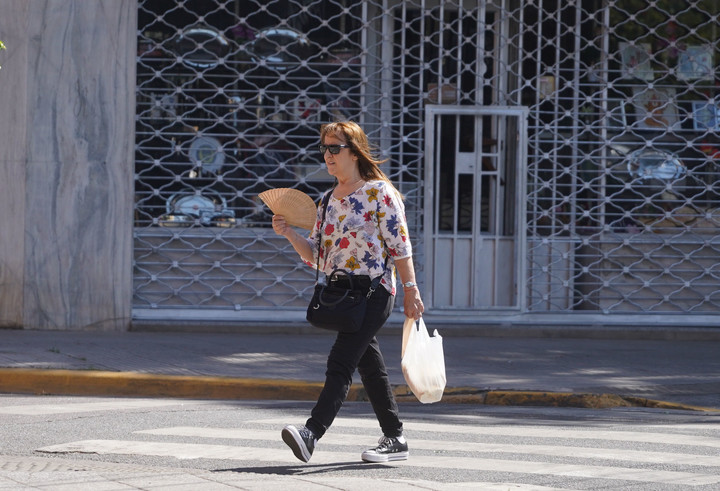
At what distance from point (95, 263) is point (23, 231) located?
2.55ft

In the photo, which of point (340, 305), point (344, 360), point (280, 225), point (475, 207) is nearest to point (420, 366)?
point (344, 360)

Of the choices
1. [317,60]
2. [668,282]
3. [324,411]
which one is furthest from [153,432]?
[668,282]

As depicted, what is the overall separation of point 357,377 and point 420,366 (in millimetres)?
3573

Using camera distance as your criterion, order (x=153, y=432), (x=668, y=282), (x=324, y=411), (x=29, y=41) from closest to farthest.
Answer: (x=324, y=411)
(x=153, y=432)
(x=29, y=41)
(x=668, y=282)

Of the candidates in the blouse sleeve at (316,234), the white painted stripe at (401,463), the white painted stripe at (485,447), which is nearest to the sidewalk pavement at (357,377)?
the white painted stripe at (485,447)

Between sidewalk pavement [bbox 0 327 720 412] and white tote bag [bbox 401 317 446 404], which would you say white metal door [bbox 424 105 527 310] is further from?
white tote bag [bbox 401 317 446 404]

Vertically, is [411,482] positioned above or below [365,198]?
below

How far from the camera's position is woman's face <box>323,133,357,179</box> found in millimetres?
6207

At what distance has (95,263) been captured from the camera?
41.2ft

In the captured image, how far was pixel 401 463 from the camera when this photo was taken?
246 inches

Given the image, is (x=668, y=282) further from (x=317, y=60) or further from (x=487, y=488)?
(x=487, y=488)

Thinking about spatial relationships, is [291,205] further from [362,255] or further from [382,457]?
[382,457]

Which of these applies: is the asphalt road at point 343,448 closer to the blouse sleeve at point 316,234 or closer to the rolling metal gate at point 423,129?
the blouse sleeve at point 316,234

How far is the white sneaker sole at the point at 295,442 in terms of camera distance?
19.2 ft
